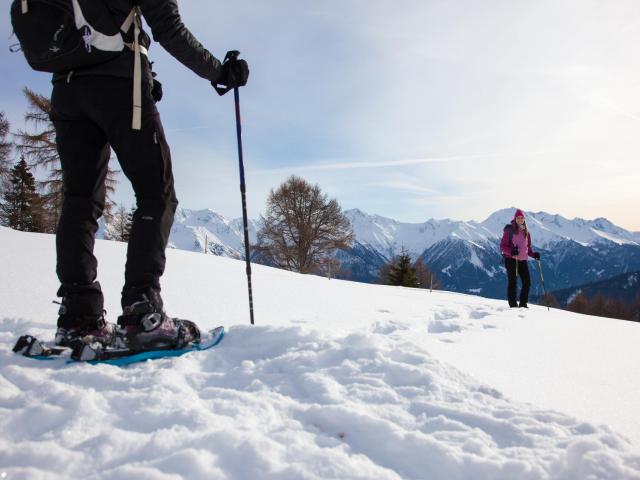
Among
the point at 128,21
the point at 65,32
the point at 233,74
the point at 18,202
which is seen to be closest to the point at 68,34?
the point at 65,32

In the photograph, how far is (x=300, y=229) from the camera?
26.4 meters

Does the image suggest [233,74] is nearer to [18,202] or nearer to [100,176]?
[100,176]

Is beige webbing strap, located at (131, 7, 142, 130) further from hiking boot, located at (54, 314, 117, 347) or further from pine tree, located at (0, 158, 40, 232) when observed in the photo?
pine tree, located at (0, 158, 40, 232)

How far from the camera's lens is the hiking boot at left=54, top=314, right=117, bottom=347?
6.56 ft

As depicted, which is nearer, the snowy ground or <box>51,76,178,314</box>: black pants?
the snowy ground

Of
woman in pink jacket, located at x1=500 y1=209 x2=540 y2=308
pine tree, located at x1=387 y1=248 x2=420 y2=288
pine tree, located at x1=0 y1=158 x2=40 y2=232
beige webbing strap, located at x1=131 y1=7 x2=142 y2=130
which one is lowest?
pine tree, located at x1=387 y1=248 x2=420 y2=288

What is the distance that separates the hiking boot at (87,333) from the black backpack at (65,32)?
134cm

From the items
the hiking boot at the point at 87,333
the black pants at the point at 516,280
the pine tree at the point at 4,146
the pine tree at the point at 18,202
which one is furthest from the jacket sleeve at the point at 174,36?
the pine tree at the point at 18,202

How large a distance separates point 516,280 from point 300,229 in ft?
64.8

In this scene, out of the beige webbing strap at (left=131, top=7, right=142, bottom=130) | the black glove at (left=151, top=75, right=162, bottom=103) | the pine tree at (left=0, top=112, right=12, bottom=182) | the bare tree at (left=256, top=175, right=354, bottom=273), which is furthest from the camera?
the bare tree at (left=256, top=175, right=354, bottom=273)

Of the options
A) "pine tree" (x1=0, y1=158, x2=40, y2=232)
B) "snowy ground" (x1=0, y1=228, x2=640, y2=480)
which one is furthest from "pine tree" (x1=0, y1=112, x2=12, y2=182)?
"snowy ground" (x1=0, y1=228, x2=640, y2=480)

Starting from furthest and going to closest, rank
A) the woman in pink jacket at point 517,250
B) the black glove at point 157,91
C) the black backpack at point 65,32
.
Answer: the woman in pink jacket at point 517,250 < the black glove at point 157,91 < the black backpack at point 65,32

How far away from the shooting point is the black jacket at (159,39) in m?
1.92

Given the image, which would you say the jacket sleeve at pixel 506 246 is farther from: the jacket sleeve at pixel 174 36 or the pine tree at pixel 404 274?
the pine tree at pixel 404 274
